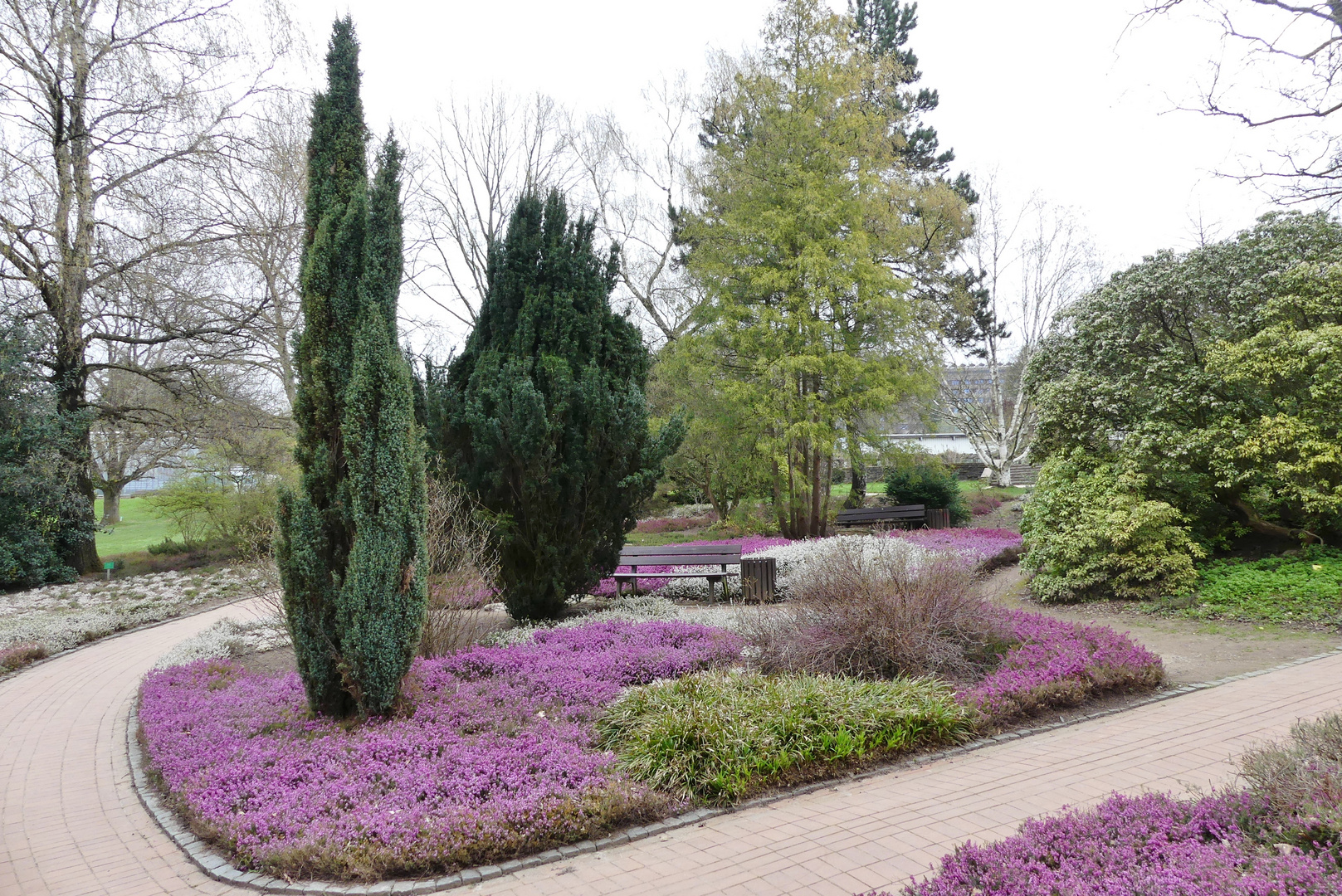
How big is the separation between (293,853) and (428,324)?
2212 cm

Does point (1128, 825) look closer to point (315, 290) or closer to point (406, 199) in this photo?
point (315, 290)

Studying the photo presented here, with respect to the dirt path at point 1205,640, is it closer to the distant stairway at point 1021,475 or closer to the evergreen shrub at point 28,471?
the evergreen shrub at point 28,471

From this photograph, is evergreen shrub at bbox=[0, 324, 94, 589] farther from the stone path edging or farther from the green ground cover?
the green ground cover

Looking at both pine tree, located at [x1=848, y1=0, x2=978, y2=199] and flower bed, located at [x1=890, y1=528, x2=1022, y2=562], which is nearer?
flower bed, located at [x1=890, y1=528, x2=1022, y2=562]

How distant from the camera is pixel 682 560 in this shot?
37.6 ft

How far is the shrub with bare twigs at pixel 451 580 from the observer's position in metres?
7.09

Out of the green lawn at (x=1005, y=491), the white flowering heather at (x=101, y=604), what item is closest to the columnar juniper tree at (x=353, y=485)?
the white flowering heather at (x=101, y=604)

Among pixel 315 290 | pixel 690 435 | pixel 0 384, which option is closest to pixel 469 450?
pixel 315 290

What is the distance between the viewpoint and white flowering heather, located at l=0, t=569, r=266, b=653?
32.4 feet

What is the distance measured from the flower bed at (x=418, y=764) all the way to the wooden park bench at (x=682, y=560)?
14.4 ft

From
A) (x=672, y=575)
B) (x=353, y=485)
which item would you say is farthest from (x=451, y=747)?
(x=672, y=575)

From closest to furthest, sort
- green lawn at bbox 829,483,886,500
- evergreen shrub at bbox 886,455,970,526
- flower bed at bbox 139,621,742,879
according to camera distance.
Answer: flower bed at bbox 139,621,742,879 → evergreen shrub at bbox 886,455,970,526 → green lawn at bbox 829,483,886,500

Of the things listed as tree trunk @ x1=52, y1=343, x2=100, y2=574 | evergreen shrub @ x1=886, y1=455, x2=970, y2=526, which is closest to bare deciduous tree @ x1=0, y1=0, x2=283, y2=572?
tree trunk @ x1=52, y1=343, x2=100, y2=574

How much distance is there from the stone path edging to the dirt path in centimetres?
204
